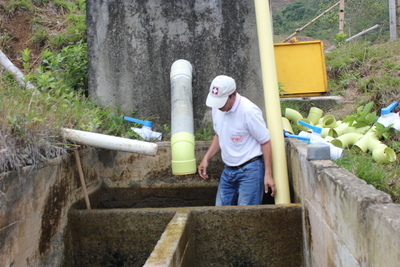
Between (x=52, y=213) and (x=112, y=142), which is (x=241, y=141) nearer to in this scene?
(x=112, y=142)

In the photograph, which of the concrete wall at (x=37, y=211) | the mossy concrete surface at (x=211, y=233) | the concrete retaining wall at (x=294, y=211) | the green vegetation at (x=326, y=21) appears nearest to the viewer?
the concrete retaining wall at (x=294, y=211)

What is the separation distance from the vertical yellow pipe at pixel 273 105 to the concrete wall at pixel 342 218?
0.16 metres

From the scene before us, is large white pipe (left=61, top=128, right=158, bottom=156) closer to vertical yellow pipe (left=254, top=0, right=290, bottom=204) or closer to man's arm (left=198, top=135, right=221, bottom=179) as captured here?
man's arm (left=198, top=135, right=221, bottom=179)

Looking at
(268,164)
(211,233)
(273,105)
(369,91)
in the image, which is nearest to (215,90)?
(273,105)

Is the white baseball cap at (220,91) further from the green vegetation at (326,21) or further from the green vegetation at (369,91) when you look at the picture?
the green vegetation at (326,21)

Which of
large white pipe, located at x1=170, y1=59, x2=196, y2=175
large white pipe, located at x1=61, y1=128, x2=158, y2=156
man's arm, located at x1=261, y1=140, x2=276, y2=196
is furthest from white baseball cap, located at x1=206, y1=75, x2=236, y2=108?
large white pipe, located at x1=61, y1=128, x2=158, y2=156

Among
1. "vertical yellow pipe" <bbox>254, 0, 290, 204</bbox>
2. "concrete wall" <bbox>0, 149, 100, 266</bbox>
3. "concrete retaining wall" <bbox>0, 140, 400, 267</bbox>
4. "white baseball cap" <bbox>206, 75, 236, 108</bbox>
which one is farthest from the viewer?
"vertical yellow pipe" <bbox>254, 0, 290, 204</bbox>

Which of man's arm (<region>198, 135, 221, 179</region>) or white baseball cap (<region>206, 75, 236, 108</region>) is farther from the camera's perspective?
man's arm (<region>198, 135, 221, 179</region>)

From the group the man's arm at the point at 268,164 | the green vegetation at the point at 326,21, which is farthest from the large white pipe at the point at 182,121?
the green vegetation at the point at 326,21

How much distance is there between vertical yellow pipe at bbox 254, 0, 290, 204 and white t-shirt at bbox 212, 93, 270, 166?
0.71ft

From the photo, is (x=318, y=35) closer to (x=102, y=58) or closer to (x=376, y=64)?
(x=376, y=64)

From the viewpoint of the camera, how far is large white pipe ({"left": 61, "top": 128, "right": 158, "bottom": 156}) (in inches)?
117

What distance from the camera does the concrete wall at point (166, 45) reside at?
471cm

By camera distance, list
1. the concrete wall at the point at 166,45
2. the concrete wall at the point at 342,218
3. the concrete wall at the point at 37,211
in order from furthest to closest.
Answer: the concrete wall at the point at 166,45
the concrete wall at the point at 37,211
the concrete wall at the point at 342,218
